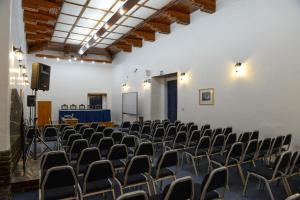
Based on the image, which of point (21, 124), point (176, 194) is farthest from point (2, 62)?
point (176, 194)

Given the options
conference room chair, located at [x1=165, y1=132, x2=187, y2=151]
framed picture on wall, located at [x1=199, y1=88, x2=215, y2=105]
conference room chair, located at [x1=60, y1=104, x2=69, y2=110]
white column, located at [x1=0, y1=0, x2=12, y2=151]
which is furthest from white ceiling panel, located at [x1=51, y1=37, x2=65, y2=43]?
conference room chair, located at [x1=165, y1=132, x2=187, y2=151]

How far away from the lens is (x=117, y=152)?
12.1 ft

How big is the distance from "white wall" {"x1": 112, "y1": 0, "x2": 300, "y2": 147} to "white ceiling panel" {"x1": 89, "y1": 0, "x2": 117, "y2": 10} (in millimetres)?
3132

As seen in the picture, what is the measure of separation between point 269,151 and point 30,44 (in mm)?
12781

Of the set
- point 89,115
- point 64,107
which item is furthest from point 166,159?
point 64,107

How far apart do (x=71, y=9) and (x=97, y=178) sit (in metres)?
7.21

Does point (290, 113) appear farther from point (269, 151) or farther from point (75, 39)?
point (75, 39)

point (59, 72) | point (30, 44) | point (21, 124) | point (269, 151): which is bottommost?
point (269, 151)

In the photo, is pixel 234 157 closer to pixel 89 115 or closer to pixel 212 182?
pixel 212 182

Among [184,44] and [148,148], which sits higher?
[184,44]

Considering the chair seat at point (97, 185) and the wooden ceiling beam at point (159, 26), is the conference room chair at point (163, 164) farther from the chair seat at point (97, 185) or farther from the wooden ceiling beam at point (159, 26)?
the wooden ceiling beam at point (159, 26)

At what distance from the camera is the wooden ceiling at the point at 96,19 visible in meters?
7.40

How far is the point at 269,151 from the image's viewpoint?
426 cm

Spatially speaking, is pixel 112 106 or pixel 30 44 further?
pixel 112 106
